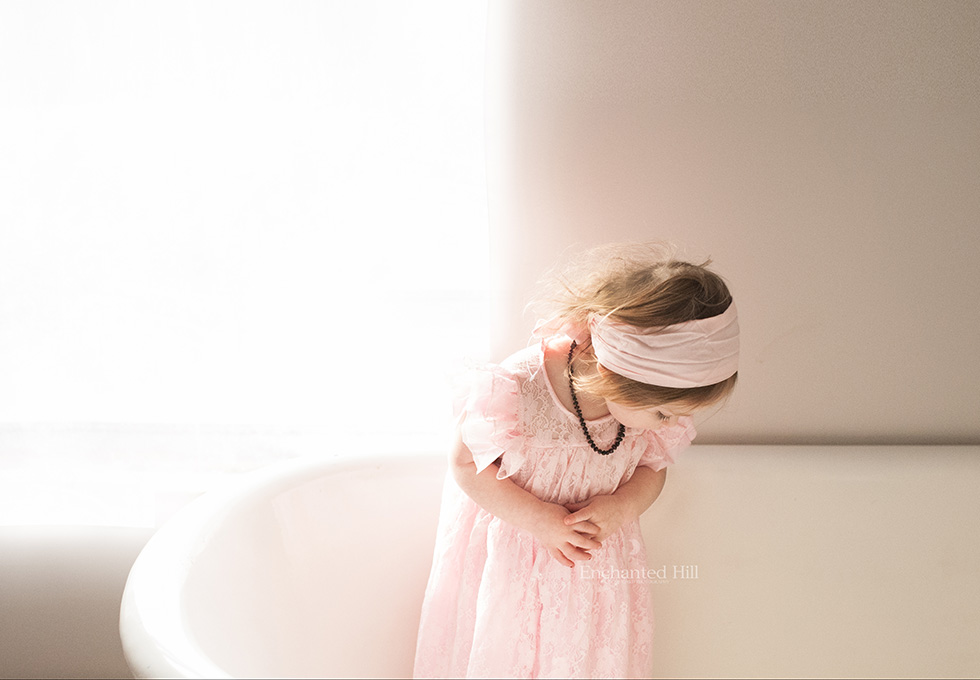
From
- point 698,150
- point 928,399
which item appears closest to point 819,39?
point 698,150

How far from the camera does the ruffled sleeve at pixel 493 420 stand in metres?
0.89

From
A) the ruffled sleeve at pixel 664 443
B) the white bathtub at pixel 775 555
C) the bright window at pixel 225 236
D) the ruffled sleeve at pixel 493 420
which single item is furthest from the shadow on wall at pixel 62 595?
the ruffled sleeve at pixel 664 443

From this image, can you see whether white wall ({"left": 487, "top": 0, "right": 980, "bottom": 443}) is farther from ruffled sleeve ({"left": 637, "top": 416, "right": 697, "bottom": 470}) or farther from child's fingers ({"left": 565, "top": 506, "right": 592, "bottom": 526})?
child's fingers ({"left": 565, "top": 506, "right": 592, "bottom": 526})

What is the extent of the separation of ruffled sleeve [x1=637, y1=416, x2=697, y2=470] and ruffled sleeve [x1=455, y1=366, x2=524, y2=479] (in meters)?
0.20

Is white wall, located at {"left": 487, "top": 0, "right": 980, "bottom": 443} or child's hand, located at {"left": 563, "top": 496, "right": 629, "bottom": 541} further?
white wall, located at {"left": 487, "top": 0, "right": 980, "bottom": 443}

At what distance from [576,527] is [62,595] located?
3.07ft

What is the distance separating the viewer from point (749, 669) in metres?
1.20

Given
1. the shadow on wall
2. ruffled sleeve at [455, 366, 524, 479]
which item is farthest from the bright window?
ruffled sleeve at [455, 366, 524, 479]

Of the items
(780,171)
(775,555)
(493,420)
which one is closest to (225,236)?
(493,420)

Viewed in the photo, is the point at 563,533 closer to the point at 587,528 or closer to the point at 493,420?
the point at 587,528

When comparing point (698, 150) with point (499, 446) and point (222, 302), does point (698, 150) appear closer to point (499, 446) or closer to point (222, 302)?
point (499, 446)

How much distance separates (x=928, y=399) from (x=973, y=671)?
420mm

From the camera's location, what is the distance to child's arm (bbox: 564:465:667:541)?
0.93 meters

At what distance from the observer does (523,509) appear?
3.04 ft
